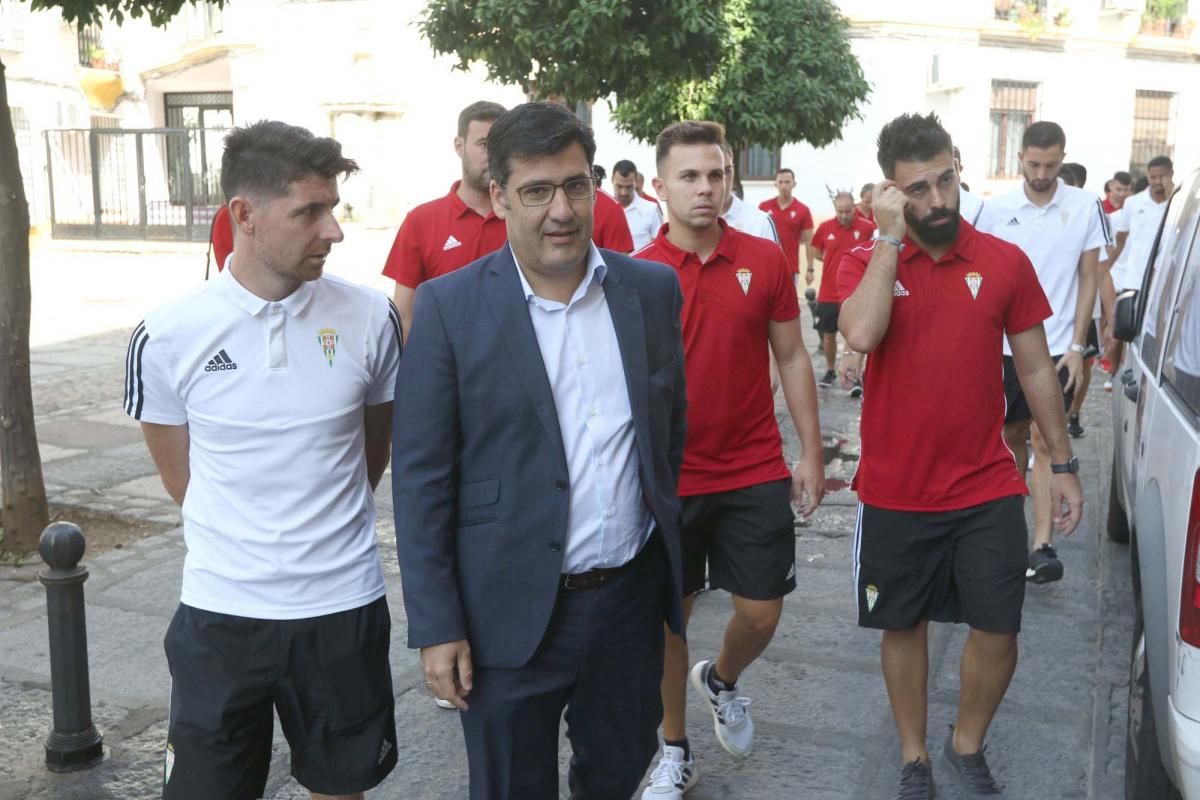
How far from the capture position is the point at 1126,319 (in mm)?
5387

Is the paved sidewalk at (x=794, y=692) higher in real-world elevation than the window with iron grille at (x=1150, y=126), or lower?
lower

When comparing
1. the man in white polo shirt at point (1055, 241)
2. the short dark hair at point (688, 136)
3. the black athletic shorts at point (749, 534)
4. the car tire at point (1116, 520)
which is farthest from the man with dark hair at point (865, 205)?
the black athletic shorts at point (749, 534)

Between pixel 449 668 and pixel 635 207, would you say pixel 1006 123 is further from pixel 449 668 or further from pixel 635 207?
pixel 449 668

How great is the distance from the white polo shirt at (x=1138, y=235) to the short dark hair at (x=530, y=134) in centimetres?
957

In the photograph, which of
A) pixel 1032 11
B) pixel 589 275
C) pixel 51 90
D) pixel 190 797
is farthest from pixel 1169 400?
pixel 51 90

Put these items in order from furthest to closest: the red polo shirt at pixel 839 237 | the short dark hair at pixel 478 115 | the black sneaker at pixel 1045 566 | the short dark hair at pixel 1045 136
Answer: the red polo shirt at pixel 839 237, the short dark hair at pixel 1045 136, the black sneaker at pixel 1045 566, the short dark hair at pixel 478 115

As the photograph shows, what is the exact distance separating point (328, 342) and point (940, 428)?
184cm

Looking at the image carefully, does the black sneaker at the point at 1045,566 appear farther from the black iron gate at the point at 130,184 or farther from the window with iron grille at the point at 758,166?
the black iron gate at the point at 130,184

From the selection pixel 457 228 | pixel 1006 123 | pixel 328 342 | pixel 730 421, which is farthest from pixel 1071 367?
pixel 1006 123

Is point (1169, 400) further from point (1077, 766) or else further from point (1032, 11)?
point (1032, 11)

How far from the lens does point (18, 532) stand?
651 cm

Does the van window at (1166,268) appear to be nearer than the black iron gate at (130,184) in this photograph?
Yes

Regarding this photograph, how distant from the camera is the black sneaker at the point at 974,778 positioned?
3.89 m

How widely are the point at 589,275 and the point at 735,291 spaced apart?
3.82ft
